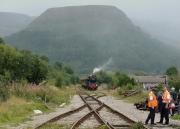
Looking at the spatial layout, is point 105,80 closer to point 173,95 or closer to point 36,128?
point 173,95

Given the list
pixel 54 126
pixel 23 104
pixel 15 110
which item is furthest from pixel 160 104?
pixel 23 104

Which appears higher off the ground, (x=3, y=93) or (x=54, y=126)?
(x=3, y=93)

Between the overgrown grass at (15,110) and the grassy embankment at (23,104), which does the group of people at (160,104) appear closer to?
the grassy embankment at (23,104)

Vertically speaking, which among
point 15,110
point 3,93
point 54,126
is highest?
point 3,93

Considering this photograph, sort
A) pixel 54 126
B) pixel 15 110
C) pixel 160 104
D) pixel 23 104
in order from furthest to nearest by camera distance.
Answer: pixel 23 104, pixel 15 110, pixel 160 104, pixel 54 126

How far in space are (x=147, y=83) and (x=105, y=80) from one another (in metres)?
15.0

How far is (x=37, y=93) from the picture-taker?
42625 mm

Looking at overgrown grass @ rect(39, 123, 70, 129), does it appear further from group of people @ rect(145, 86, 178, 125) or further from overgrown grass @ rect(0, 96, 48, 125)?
group of people @ rect(145, 86, 178, 125)

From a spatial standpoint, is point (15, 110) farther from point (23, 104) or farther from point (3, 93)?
point (3, 93)

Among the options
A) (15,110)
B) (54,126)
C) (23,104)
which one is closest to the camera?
(54,126)

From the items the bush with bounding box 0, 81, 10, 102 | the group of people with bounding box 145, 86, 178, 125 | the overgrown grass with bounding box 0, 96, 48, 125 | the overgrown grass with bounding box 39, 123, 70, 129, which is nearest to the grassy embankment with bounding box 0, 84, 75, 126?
the overgrown grass with bounding box 0, 96, 48, 125

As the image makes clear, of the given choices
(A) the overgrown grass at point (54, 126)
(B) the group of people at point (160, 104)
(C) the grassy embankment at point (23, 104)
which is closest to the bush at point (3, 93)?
(C) the grassy embankment at point (23, 104)

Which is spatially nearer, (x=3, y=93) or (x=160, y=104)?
(x=160, y=104)

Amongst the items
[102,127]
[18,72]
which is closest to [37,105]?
[102,127]
